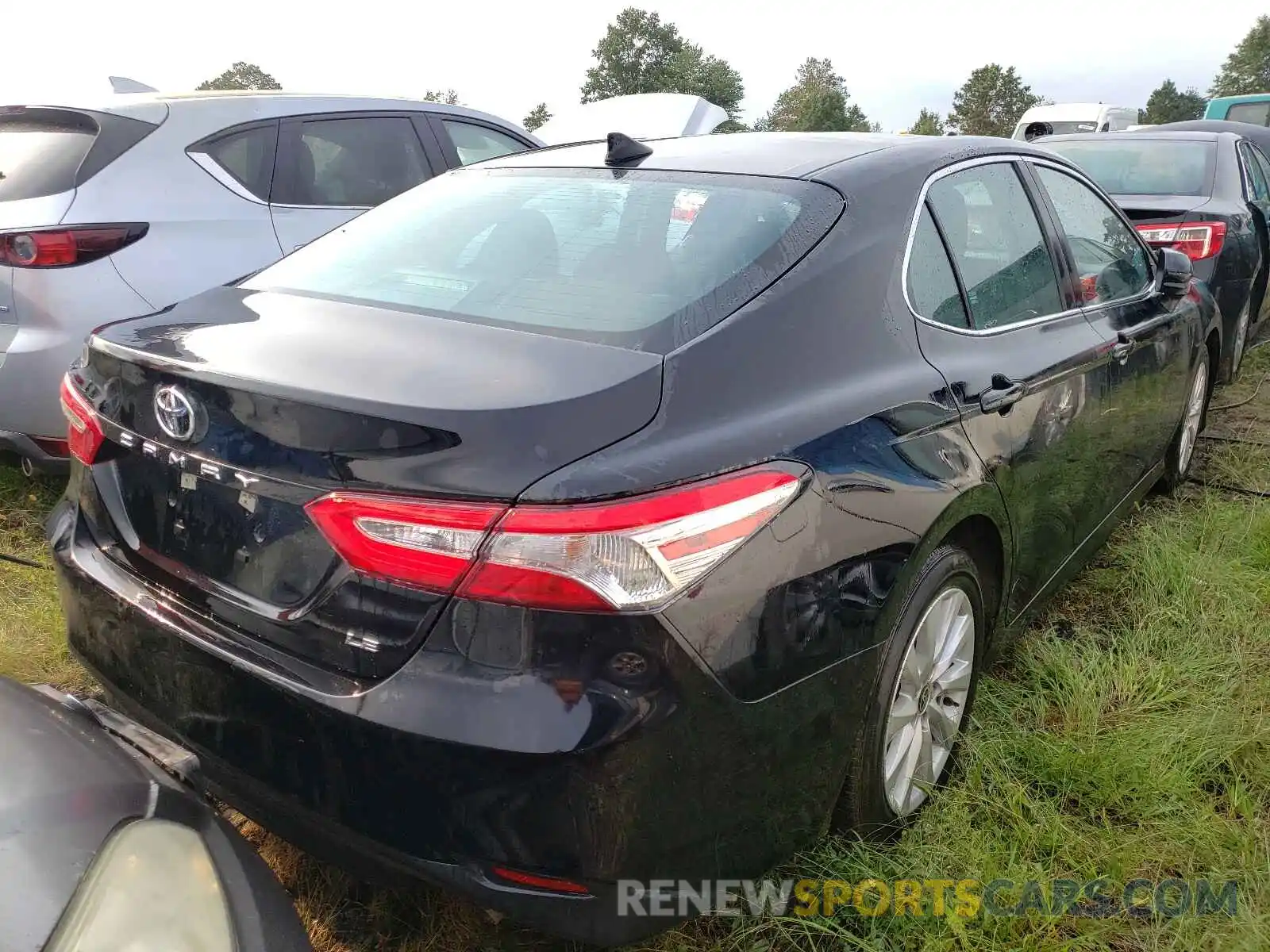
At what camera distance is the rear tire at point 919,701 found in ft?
6.10

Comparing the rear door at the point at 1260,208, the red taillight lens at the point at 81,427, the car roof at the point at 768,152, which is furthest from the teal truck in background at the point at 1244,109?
the red taillight lens at the point at 81,427

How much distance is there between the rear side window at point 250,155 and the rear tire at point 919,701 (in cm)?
315

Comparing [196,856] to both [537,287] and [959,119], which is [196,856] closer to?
[537,287]

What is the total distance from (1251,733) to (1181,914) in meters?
0.72

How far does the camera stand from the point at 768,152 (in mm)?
2352

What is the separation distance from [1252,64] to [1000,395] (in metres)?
85.9

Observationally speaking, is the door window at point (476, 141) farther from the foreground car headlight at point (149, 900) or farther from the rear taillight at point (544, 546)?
the foreground car headlight at point (149, 900)

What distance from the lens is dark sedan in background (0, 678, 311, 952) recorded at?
3.29ft

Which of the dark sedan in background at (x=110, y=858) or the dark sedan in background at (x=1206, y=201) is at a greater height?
the dark sedan in background at (x=1206, y=201)

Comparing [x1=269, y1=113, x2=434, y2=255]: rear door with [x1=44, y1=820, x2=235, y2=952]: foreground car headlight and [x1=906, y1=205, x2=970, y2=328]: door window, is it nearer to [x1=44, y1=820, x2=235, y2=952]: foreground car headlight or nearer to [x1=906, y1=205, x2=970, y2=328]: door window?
[x1=906, y1=205, x2=970, y2=328]: door window

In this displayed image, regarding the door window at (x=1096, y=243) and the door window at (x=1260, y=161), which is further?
the door window at (x=1260, y=161)

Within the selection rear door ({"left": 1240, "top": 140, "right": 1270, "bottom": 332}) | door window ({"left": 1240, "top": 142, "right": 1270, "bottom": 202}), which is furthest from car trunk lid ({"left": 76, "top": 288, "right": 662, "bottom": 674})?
door window ({"left": 1240, "top": 142, "right": 1270, "bottom": 202})

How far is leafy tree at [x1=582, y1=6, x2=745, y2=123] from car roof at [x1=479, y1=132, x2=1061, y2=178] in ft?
173

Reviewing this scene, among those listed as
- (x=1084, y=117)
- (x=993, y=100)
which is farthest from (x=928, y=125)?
(x=1084, y=117)
